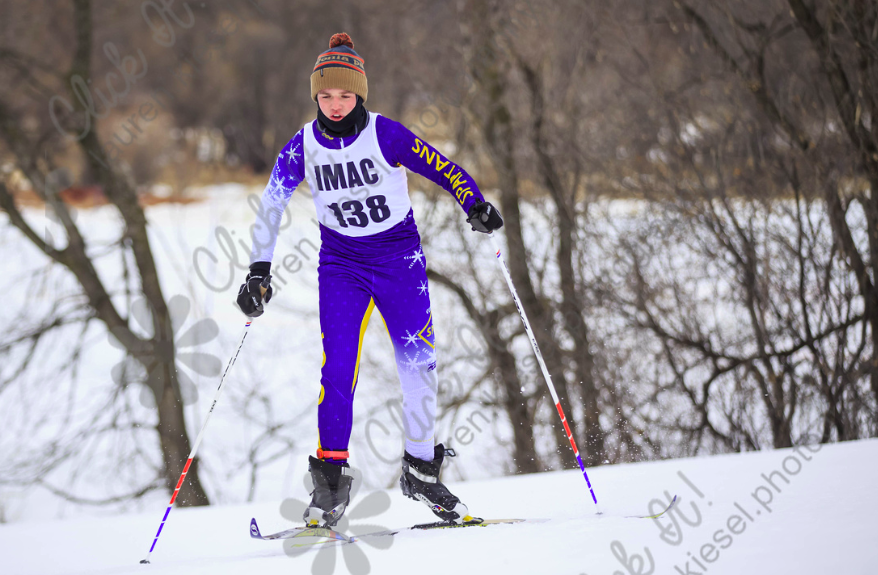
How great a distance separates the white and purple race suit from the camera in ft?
7.47

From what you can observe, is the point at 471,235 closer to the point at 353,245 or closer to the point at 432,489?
the point at 353,245

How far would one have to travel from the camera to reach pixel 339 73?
2.25 metres

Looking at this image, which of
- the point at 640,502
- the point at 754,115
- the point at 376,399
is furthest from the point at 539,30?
the point at 640,502

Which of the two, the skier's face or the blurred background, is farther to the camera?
the blurred background

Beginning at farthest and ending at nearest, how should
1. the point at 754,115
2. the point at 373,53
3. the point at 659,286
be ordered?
1. the point at 373,53
2. the point at 659,286
3. the point at 754,115

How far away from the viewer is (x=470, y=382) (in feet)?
24.3

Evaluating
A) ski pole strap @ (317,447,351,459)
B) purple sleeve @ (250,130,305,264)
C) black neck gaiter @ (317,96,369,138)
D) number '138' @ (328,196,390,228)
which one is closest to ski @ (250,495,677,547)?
ski pole strap @ (317,447,351,459)

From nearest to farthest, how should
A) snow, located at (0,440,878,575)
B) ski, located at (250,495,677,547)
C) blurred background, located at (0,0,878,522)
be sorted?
snow, located at (0,440,878,575) → ski, located at (250,495,677,547) → blurred background, located at (0,0,878,522)

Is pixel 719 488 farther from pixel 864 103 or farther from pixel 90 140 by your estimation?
pixel 90 140

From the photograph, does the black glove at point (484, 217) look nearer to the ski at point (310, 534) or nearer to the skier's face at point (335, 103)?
the skier's face at point (335, 103)

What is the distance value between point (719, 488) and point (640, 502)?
36 centimetres

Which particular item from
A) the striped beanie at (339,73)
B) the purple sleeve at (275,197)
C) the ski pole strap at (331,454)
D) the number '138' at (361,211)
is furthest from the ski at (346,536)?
the striped beanie at (339,73)

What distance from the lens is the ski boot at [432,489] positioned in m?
2.36

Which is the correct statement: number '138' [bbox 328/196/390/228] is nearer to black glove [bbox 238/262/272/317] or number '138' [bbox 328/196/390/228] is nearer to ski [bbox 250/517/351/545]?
black glove [bbox 238/262/272/317]
